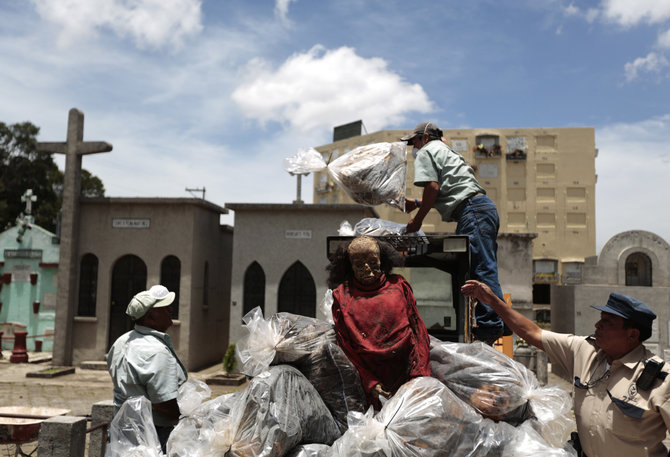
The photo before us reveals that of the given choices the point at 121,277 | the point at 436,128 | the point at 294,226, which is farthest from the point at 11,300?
the point at 436,128

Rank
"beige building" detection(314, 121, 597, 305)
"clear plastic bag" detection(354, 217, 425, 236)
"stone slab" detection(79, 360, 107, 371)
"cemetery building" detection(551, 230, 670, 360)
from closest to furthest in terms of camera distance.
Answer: "clear plastic bag" detection(354, 217, 425, 236)
"stone slab" detection(79, 360, 107, 371)
"cemetery building" detection(551, 230, 670, 360)
"beige building" detection(314, 121, 597, 305)

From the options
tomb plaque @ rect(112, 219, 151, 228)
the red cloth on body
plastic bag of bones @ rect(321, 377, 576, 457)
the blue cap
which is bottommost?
plastic bag of bones @ rect(321, 377, 576, 457)

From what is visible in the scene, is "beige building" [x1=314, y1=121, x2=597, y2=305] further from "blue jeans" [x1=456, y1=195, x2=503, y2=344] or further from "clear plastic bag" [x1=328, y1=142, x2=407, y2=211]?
"blue jeans" [x1=456, y1=195, x2=503, y2=344]

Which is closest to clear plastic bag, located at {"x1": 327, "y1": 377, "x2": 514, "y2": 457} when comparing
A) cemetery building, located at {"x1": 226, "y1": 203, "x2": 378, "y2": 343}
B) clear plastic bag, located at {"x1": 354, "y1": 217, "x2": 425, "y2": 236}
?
clear plastic bag, located at {"x1": 354, "y1": 217, "x2": 425, "y2": 236}

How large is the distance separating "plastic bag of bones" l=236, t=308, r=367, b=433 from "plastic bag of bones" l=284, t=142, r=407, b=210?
5.65 ft

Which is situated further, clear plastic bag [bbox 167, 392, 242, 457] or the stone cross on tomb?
the stone cross on tomb

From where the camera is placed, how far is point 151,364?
138 inches

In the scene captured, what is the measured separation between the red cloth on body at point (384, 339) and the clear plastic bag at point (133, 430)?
4.44 feet

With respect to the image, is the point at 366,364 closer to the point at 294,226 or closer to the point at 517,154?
the point at 294,226

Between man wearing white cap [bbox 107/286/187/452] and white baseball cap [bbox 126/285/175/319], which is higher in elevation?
white baseball cap [bbox 126/285/175/319]

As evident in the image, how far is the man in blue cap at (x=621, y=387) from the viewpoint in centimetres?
272

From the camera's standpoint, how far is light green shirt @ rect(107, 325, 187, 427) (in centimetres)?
349

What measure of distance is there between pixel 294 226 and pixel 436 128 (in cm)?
1030

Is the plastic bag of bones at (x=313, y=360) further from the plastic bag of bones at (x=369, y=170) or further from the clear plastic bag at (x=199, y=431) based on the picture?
the plastic bag of bones at (x=369, y=170)
